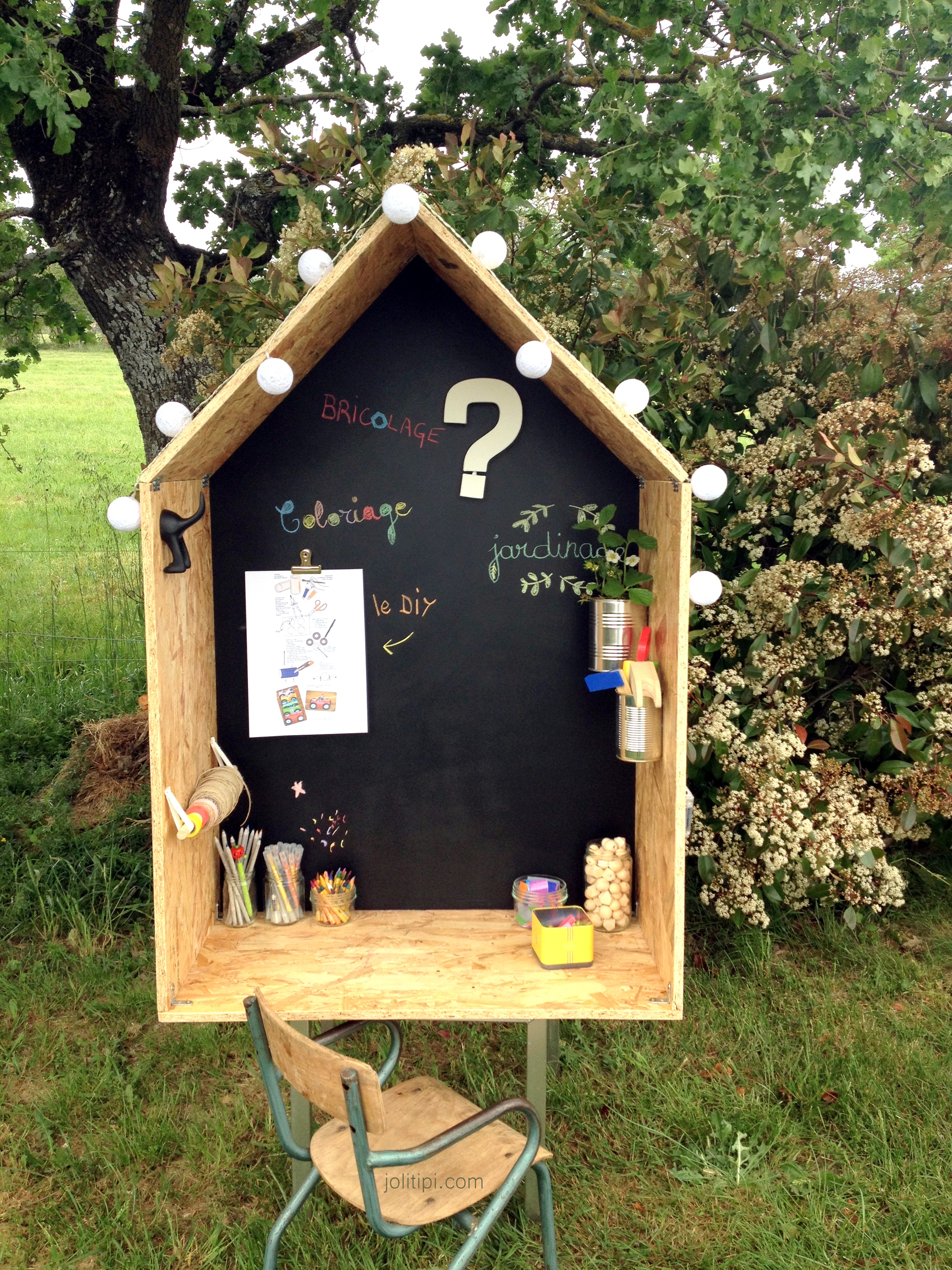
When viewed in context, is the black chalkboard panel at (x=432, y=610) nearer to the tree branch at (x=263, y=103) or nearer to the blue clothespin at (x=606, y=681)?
the blue clothespin at (x=606, y=681)

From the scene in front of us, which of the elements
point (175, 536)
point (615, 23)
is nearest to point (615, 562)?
point (175, 536)

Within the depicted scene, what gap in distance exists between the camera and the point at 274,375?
1.91m

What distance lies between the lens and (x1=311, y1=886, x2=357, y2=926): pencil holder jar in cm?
246

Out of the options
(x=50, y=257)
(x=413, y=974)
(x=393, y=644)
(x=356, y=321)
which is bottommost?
(x=413, y=974)

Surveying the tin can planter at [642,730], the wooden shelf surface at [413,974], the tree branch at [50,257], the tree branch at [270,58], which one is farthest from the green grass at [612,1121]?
the tree branch at [270,58]

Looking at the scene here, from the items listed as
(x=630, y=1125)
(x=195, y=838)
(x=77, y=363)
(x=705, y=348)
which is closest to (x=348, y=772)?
(x=195, y=838)

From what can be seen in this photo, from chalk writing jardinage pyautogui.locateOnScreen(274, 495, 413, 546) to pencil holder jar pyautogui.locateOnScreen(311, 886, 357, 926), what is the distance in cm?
94

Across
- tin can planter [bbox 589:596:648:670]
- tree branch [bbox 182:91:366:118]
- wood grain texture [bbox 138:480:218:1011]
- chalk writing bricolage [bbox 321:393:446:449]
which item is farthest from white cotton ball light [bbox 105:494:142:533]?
tree branch [bbox 182:91:366:118]

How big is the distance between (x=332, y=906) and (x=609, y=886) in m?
0.74

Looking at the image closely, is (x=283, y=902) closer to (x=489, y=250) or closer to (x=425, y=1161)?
(x=425, y=1161)

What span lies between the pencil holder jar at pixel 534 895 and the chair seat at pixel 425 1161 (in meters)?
0.46

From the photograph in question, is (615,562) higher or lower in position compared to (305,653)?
higher

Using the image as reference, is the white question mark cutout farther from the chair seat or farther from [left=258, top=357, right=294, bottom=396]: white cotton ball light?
the chair seat

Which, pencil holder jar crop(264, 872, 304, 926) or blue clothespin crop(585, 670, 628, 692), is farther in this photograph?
pencil holder jar crop(264, 872, 304, 926)
